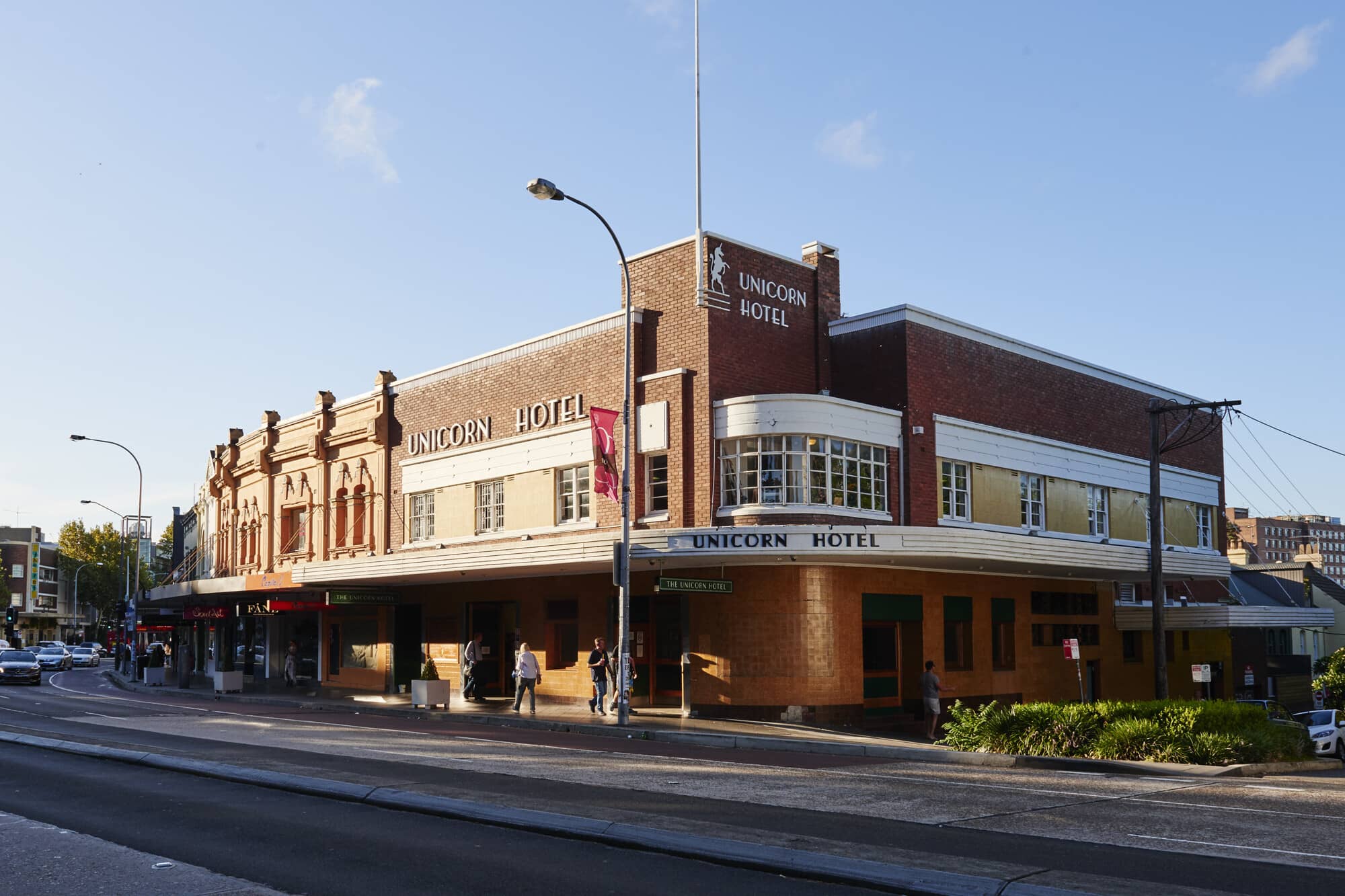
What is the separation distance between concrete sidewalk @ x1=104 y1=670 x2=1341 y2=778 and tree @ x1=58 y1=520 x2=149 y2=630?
103 meters

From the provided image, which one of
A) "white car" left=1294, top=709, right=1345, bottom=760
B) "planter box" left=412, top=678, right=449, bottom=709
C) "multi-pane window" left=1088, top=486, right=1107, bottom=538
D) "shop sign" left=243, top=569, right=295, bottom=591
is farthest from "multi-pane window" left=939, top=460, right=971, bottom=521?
"shop sign" left=243, top=569, right=295, bottom=591

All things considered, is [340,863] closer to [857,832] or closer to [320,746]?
[857,832]

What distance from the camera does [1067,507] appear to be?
36.2m

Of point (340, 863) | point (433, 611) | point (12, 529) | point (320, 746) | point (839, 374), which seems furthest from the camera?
point (12, 529)

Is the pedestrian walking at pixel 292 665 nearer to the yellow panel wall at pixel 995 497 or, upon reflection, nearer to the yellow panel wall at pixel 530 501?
the yellow panel wall at pixel 530 501

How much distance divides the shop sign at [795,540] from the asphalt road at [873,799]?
4.93m

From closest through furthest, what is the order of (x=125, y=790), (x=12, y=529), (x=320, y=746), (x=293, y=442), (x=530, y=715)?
(x=125, y=790)
(x=320, y=746)
(x=530, y=715)
(x=293, y=442)
(x=12, y=529)

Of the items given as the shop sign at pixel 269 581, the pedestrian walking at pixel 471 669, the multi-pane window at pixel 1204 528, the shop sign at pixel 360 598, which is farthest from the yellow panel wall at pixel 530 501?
the multi-pane window at pixel 1204 528

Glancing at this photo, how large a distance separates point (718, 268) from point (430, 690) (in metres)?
13.1

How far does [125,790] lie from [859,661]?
17.7 meters

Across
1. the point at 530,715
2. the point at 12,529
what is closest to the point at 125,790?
the point at 530,715

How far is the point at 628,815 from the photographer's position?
485 inches

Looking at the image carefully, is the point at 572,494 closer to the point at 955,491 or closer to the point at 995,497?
the point at 955,491

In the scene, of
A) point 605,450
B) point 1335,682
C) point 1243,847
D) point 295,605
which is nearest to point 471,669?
point 295,605
